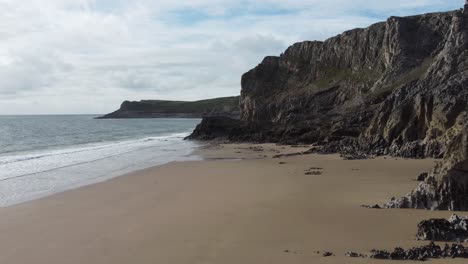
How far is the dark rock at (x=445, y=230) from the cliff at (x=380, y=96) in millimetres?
2503

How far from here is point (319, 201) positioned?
1606 cm

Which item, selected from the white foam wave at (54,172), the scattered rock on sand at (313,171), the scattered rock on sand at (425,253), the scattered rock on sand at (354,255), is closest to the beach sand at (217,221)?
the scattered rock on sand at (354,255)

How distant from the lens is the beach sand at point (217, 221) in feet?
34.5

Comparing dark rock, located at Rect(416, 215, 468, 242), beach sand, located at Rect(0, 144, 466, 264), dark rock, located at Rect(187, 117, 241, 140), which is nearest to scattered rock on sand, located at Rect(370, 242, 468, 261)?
beach sand, located at Rect(0, 144, 466, 264)

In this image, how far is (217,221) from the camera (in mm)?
13484

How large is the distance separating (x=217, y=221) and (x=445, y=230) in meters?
5.84

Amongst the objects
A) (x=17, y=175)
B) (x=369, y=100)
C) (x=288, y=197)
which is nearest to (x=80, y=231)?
(x=288, y=197)

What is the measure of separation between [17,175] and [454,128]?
23.9m

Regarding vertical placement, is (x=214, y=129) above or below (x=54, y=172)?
above

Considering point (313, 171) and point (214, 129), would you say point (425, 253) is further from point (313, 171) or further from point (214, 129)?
point (214, 129)

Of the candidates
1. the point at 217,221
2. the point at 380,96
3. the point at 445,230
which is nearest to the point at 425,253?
the point at 445,230

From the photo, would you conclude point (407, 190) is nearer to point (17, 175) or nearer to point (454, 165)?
point (454, 165)

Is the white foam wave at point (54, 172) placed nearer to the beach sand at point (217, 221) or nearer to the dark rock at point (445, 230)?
the beach sand at point (217, 221)

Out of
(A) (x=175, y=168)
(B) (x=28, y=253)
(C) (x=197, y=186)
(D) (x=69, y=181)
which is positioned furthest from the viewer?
(A) (x=175, y=168)
